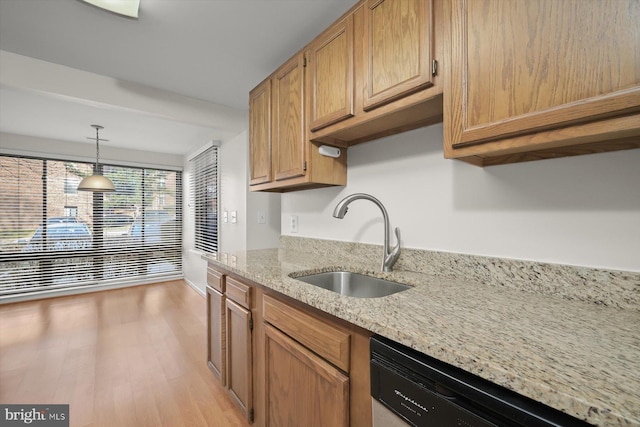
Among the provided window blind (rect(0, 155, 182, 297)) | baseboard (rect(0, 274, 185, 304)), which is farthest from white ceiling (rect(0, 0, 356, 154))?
baseboard (rect(0, 274, 185, 304))

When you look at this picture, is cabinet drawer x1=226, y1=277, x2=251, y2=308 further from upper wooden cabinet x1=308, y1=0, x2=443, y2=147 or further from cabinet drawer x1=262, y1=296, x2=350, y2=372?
upper wooden cabinet x1=308, y1=0, x2=443, y2=147

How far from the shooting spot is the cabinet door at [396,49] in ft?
3.31

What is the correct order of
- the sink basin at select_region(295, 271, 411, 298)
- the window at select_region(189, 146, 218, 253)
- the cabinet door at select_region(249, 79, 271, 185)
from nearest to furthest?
the sink basin at select_region(295, 271, 411, 298)
the cabinet door at select_region(249, 79, 271, 185)
the window at select_region(189, 146, 218, 253)

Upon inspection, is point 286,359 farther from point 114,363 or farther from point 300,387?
point 114,363

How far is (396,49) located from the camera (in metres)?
1.11

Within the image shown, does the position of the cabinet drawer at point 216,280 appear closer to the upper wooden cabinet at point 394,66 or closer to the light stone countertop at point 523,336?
the light stone countertop at point 523,336

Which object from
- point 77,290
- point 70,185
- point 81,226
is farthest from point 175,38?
point 77,290

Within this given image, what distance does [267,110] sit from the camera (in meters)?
1.90

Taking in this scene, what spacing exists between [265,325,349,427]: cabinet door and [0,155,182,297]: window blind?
4.49 meters

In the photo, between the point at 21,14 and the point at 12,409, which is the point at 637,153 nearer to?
the point at 21,14

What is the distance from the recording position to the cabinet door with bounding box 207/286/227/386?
1737 millimetres

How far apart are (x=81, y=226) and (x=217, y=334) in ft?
12.7
